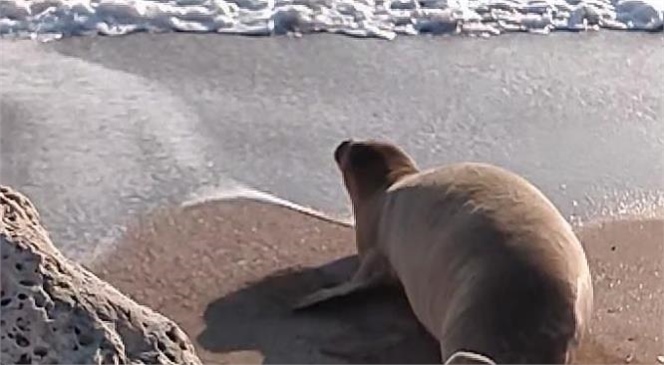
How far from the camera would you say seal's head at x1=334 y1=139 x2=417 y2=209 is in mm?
4047

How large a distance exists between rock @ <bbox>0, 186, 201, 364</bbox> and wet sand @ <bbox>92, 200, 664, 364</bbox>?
939 mm

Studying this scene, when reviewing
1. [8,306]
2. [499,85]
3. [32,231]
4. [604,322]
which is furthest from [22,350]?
[499,85]

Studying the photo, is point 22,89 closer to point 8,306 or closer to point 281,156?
point 281,156

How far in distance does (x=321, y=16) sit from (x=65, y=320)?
3.40 metres

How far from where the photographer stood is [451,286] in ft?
11.0

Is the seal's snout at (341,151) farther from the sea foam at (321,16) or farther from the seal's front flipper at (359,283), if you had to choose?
the sea foam at (321,16)

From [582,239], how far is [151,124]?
136cm

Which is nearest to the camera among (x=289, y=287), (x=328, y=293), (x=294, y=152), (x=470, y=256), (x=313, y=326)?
(x=470, y=256)

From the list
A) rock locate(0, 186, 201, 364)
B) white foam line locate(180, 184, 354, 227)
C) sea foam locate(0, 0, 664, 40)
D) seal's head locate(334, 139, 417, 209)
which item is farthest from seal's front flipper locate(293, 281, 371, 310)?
sea foam locate(0, 0, 664, 40)

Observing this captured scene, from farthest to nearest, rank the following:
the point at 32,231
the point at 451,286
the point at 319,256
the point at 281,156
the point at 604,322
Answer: the point at 281,156, the point at 319,256, the point at 604,322, the point at 451,286, the point at 32,231

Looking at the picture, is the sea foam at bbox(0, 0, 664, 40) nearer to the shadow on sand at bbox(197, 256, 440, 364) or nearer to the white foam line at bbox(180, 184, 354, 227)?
the white foam line at bbox(180, 184, 354, 227)

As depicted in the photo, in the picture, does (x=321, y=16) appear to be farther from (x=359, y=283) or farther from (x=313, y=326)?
(x=313, y=326)

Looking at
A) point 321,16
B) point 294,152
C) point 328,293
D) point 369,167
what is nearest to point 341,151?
point 369,167

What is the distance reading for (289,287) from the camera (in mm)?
3846
